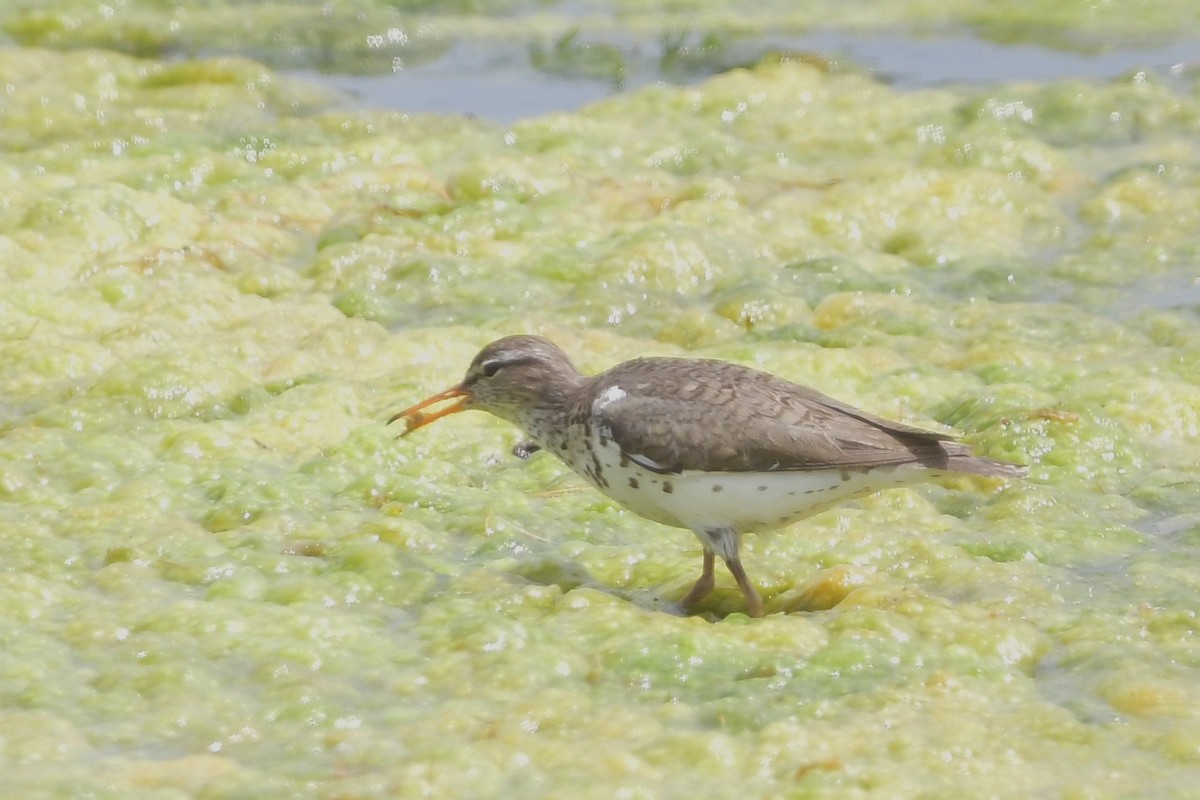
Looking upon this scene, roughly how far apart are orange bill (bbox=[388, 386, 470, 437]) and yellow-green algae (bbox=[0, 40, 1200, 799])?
0.78 ft

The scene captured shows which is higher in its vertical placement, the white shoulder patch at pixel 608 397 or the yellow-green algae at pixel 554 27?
the yellow-green algae at pixel 554 27

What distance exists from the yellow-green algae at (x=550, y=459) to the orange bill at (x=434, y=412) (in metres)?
0.24

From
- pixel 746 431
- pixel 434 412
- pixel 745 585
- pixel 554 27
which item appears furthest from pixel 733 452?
pixel 554 27

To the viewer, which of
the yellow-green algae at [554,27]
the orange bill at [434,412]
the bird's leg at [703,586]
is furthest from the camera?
the yellow-green algae at [554,27]

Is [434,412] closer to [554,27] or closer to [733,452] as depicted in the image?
[733,452]

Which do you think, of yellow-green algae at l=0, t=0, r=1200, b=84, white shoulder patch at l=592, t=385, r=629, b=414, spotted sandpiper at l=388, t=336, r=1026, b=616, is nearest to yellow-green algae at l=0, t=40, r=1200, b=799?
spotted sandpiper at l=388, t=336, r=1026, b=616

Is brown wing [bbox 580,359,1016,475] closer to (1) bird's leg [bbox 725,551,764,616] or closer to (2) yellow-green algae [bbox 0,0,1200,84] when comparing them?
(1) bird's leg [bbox 725,551,764,616]

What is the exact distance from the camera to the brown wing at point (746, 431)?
520 cm

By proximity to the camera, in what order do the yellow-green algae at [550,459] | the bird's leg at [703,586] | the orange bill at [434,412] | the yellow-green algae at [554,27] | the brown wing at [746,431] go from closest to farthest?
the yellow-green algae at [550,459]
the brown wing at [746,431]
the bird's leg at [703,586]
the orange bill at [434,412]
the yellow-green algae at [554,27]

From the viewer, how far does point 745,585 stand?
5.25 metres

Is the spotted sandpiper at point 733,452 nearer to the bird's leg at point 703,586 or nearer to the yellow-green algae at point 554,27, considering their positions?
the bird's leg at point 703,586

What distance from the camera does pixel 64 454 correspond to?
629 centimetres

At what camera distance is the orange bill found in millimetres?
6023

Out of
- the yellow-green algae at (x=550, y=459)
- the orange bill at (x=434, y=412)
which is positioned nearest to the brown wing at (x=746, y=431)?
the yellow-green algae at (x=550, y=459)
